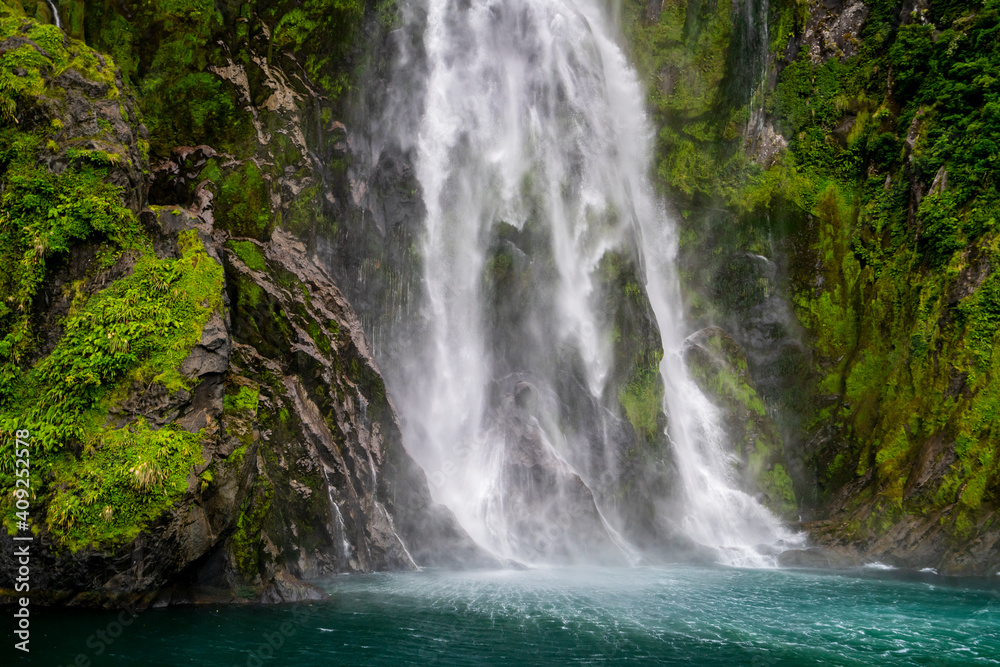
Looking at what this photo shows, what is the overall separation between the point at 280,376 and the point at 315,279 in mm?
3063

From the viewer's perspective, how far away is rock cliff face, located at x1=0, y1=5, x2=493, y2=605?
1064 cm

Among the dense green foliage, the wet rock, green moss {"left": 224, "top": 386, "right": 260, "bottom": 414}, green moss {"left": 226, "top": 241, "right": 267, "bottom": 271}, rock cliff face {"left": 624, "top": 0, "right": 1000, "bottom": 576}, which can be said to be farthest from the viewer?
the wet rock

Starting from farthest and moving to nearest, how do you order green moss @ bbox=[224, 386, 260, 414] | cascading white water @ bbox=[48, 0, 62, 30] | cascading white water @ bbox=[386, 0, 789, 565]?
cascading white water @ bbox=[386, 0, 789, 565], cascading white water @ bbox=[48, 0, 62, 30], green moss @ bbox=[224, 386, 260, 414]

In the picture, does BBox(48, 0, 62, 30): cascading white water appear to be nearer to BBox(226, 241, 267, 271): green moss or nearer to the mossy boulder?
BBox(226, 241, 267, 271): green moss

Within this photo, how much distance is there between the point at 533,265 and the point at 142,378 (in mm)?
13643

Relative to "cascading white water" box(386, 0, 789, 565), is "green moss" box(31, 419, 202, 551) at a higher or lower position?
lower

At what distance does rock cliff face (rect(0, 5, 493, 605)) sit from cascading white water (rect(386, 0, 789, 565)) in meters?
4.51

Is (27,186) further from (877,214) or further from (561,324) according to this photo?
(877,214)

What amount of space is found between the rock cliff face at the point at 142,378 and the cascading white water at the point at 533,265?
177 inches

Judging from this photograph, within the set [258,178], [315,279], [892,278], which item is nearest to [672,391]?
[892,278]

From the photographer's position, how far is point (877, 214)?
22.9 meters

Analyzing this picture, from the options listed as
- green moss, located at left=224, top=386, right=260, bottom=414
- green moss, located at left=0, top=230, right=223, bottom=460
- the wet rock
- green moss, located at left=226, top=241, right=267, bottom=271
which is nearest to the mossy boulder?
the wet rock

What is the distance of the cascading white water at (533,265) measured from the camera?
66.4 ft

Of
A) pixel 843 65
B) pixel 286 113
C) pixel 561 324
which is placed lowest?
pixel 561 324
